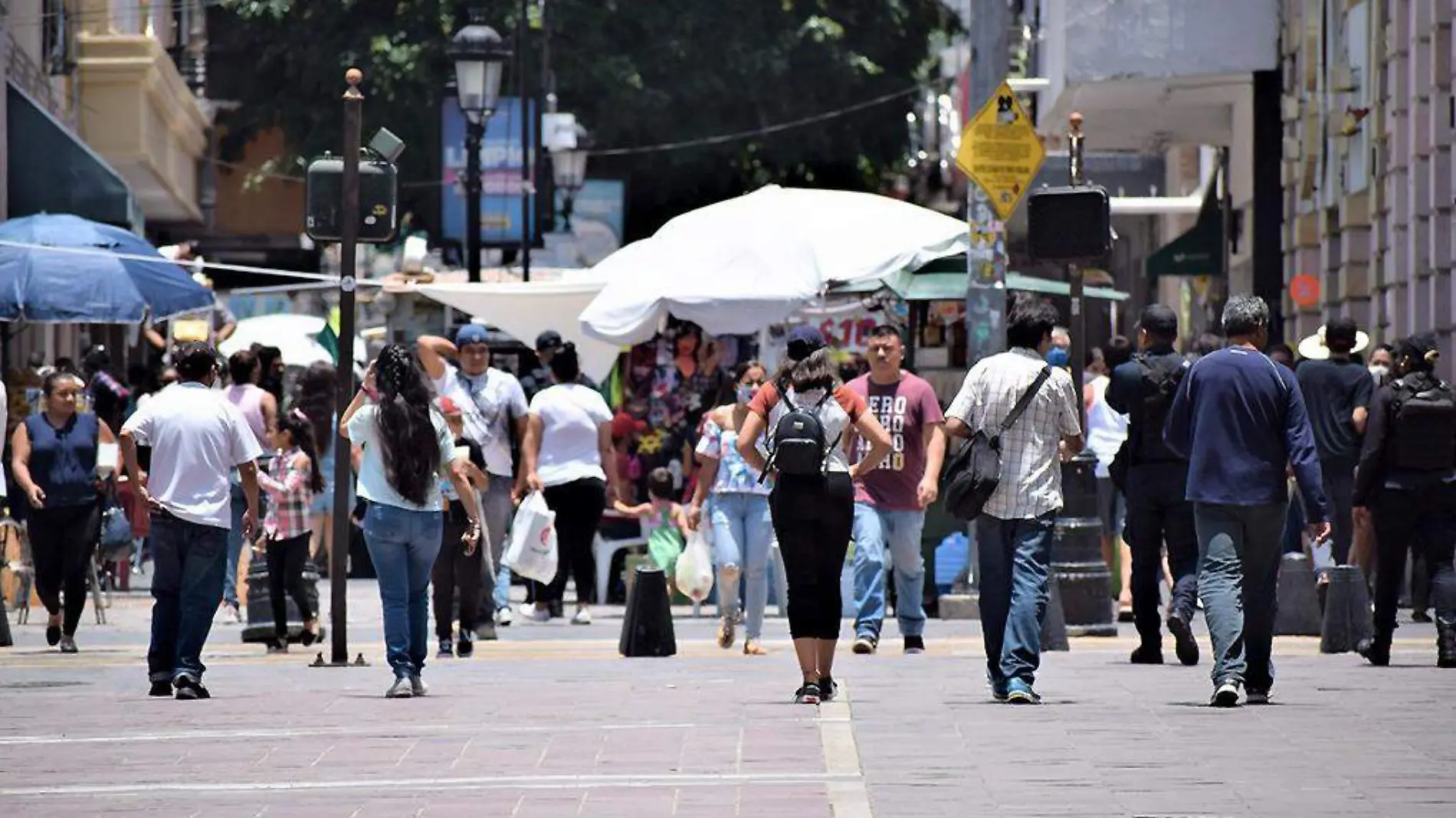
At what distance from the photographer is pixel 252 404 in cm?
1997

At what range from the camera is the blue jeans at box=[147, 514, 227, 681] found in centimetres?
1466

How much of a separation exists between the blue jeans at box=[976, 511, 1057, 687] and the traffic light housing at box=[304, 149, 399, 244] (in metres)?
4.51

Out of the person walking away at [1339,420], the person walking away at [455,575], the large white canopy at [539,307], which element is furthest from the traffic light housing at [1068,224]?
the large white canopy at [539,307]

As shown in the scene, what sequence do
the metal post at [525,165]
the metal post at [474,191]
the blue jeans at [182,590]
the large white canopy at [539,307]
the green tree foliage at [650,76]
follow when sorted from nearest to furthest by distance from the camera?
the blue jeans at [182,590] → the large white canopy at [539,307] → the metal post at [474,191] → the metal post at [525,165] → the green tree foliage at [650,76]

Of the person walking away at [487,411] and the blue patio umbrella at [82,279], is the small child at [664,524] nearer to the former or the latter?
the person walking away at [487,411]

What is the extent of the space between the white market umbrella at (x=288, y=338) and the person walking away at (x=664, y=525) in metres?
13.8

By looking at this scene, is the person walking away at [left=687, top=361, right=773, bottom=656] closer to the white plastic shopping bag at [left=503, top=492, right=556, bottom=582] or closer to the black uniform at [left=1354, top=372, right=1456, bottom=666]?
the white plastic shopping bag at [left=503, top=492, right=556, bottom=582]

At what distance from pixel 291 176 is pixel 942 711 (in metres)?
38.7

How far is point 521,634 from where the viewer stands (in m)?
19.6

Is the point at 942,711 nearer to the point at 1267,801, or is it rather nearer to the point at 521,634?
the point at 1267,801

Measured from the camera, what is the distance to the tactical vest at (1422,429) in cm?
1631

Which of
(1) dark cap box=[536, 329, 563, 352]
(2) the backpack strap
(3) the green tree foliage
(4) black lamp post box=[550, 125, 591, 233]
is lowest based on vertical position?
(2) the backpack strap

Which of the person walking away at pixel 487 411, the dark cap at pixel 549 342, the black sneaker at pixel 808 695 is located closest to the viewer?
the black sneaker at pixel 808 695

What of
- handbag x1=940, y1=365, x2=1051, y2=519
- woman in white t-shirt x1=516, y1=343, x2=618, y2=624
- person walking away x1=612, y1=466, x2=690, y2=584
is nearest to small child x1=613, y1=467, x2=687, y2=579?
person walking away x1=612, y1=466, x2=690, y2=584
